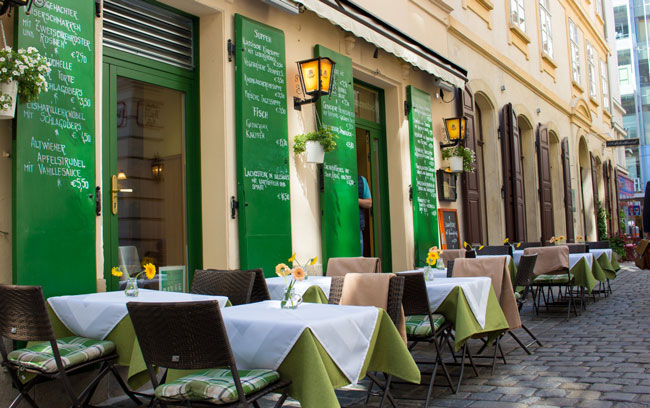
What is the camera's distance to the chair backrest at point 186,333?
2604 mm

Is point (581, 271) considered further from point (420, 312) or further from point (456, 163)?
point (420, 312)

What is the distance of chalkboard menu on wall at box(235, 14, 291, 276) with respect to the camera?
18.8 ft

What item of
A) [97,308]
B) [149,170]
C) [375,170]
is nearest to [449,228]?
[375,170]

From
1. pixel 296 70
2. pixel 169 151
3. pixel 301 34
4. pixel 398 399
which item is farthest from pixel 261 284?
pixel 301 34

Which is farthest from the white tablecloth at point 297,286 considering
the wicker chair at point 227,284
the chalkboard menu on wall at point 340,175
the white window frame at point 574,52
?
the white window frame at point 574,52

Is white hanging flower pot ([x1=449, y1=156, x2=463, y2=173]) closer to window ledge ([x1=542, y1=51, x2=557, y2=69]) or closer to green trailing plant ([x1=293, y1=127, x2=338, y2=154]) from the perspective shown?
green trailing plant ([x1=293, y1=127, x2=338, y2=154])

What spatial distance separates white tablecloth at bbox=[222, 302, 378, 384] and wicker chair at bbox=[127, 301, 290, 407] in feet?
0.42

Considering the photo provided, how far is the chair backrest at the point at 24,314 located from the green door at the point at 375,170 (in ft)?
18.5

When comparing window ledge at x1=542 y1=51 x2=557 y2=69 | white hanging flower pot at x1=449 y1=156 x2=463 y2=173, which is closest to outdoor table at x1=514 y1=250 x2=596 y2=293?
white hanging flower pot at x1=449 y1=156 x2=463 y2=173

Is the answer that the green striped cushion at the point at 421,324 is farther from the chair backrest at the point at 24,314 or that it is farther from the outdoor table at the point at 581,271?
the outdoor table at the point at 581,271

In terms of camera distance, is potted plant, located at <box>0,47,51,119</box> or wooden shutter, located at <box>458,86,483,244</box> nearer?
potted plant, located at <box>0,47,51,119</box>

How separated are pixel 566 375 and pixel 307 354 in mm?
2626

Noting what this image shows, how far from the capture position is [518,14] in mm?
13938

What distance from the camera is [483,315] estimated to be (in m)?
4.43
